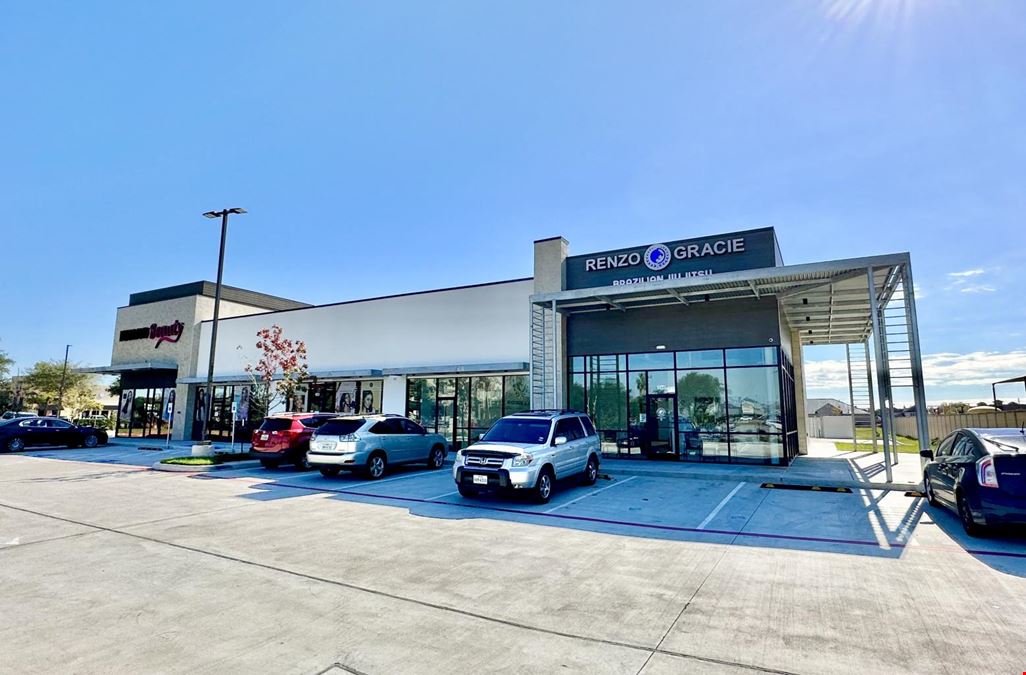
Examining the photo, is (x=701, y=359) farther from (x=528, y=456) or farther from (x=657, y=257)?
(x=528, y=456)


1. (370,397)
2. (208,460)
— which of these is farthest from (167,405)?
(208,460)

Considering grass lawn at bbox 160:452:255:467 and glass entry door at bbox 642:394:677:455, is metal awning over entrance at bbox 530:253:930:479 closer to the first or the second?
glass entry door at bbox 642:394:677:455


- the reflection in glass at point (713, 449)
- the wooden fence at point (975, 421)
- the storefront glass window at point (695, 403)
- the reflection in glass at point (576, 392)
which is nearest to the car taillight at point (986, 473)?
the storefront glass window at point (695, 403)

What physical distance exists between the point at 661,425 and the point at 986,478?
1089 cm

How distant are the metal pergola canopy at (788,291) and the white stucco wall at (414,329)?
7.96 ft

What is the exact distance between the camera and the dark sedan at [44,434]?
23.4m

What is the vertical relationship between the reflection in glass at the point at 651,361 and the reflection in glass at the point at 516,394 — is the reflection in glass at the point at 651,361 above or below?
above

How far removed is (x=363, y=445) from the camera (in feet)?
45.9

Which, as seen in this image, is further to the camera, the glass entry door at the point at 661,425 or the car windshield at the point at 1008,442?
the glass entry door at the point at 661,425

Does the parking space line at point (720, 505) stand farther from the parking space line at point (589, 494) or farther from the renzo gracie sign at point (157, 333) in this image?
the renzo gracie sign at point (157, 333)

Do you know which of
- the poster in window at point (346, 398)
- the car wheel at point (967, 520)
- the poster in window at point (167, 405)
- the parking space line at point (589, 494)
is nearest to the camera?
the car wheel at point (967, 520)

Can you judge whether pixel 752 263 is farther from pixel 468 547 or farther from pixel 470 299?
pixel 468 547

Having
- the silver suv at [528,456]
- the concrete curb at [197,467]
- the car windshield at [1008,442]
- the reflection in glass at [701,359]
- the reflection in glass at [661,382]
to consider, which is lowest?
the concrete curb at [197,467]

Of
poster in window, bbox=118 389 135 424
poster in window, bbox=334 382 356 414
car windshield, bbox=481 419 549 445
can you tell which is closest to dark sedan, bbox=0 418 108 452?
poster in window, bbox=118 389 135 424
